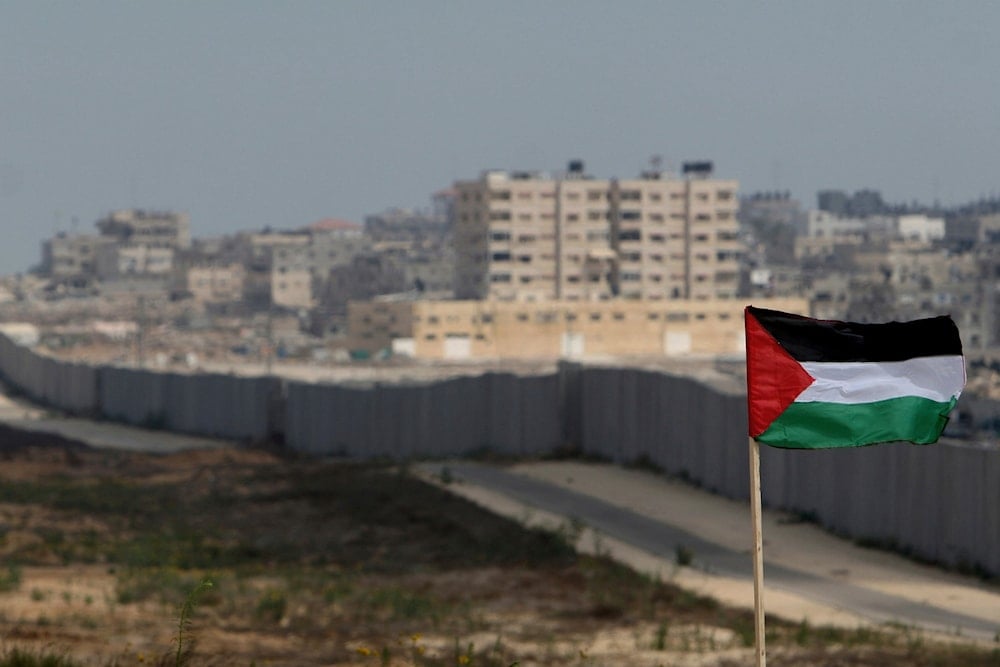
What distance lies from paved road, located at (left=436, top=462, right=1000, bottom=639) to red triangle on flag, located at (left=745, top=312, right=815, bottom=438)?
24.1 ft

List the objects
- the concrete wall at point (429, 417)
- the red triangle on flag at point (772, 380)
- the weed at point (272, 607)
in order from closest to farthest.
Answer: the red triangle on flag at point (772, 380), the weed at point (272, 607), the concrete wall at point (429, 417)

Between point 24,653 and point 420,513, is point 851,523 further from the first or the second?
point 24,653

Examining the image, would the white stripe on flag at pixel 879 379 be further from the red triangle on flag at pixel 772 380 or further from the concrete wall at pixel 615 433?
the concrete wall at pixel 615 433

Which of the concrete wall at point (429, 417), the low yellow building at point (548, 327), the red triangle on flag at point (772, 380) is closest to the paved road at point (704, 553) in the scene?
the concrete wall at point (429, 417)

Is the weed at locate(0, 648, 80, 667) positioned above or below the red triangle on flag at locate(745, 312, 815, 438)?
below

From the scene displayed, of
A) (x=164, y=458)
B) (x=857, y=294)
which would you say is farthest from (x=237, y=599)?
(x=857, y=294)

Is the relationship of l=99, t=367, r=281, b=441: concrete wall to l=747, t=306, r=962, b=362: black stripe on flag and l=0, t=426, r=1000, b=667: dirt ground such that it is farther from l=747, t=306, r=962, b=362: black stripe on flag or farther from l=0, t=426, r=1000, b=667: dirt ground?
l=747, t=306, r=962, b=362: black stripe on flag

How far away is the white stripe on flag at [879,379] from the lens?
384 inches

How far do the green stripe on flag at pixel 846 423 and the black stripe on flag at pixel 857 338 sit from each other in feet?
0.79

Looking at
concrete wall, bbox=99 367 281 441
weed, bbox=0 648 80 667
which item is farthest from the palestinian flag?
concrete wall, bbox=99 367 281 441

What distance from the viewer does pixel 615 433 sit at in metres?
30.9

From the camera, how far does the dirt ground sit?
14.4 meters

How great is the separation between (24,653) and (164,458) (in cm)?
2621

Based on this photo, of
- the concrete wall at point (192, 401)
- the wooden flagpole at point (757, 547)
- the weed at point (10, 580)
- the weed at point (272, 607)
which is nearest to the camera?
the wooden flagpole at point (757, 547)
